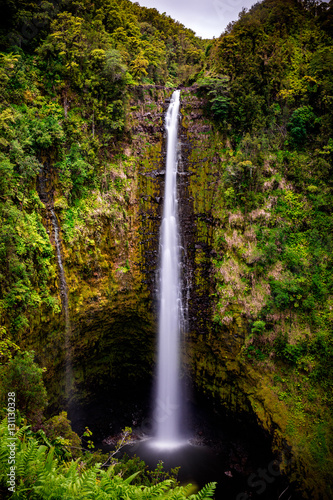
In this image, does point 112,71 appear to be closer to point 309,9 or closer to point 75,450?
point 309,9

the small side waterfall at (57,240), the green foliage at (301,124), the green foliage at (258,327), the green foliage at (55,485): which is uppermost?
the green foliage at (301,124)

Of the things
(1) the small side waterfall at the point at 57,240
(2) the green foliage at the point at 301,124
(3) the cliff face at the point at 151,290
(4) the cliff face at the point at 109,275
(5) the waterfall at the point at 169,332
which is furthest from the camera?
(5) the waterfall at the point at 169,332

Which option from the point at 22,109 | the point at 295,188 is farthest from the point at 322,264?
the point at 22,109

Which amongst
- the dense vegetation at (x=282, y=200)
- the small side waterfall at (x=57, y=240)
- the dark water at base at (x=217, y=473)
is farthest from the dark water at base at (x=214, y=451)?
the small side waterfall at (x=57, y=240)

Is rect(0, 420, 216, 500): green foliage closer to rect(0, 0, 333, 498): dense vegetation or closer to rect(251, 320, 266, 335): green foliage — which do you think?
rect(0, 0, 333, 498): dense vegetation

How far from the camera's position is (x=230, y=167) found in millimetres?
12953

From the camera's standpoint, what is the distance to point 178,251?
13625 millimetres

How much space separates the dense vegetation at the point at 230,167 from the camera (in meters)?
9.23

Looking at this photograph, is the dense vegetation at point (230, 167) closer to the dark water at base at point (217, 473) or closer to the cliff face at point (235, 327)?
the cliff face at point (235, 327)

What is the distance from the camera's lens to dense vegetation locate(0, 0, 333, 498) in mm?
9227

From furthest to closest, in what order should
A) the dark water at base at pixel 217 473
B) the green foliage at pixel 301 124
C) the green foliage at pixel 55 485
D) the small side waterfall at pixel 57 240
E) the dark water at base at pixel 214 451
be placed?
1. the green foliage at pixel 301 124
2. the small side waterfall at pixel 57 240
3. the dark water at base at pixel 214 451
4. the dark water at base at pixel 217 473
5. the green foliage at pixel 55 485

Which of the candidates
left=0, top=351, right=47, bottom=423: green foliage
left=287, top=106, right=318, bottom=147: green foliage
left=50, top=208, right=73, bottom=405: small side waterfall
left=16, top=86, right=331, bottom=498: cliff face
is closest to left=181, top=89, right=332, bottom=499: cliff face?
left=16, top=86, right=331, bottom=498: cliff face

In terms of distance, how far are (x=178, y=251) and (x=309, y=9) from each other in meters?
14.3

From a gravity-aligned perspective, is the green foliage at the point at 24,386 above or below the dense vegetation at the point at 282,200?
below
